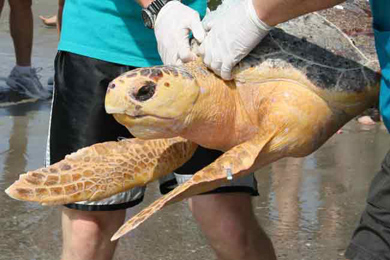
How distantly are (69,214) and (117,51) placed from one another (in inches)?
22.2

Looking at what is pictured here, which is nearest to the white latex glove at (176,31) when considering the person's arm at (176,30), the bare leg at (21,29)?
the person's arm at (176,30)

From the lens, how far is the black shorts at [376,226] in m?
2.04

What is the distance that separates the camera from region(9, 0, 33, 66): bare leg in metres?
6.59

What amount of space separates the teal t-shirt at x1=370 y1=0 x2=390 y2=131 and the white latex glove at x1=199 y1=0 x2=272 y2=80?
0.27m

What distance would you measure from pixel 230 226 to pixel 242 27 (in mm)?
882

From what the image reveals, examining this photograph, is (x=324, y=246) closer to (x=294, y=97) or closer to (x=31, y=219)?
(x=31, y=219)

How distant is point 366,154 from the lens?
16.8ft

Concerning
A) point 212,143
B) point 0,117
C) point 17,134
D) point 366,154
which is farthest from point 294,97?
point 0,117

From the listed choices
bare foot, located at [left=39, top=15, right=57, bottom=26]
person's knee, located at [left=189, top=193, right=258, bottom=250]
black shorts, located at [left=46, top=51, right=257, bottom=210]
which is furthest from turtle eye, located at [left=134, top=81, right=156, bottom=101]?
bare foot, located at [left=39, top=15, right=57, bottom=26]

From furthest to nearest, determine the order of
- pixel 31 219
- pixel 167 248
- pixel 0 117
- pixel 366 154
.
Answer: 1. pixel 0 117
2. pixel 366 154
3. pixel 31 219
4. pixel 167 248

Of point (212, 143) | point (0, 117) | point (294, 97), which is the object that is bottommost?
point (0, 117)

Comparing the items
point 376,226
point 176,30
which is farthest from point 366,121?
point 376,226

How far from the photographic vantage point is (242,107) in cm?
223

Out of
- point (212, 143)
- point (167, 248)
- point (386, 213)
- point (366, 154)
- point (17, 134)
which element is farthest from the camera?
point (17, 134)
